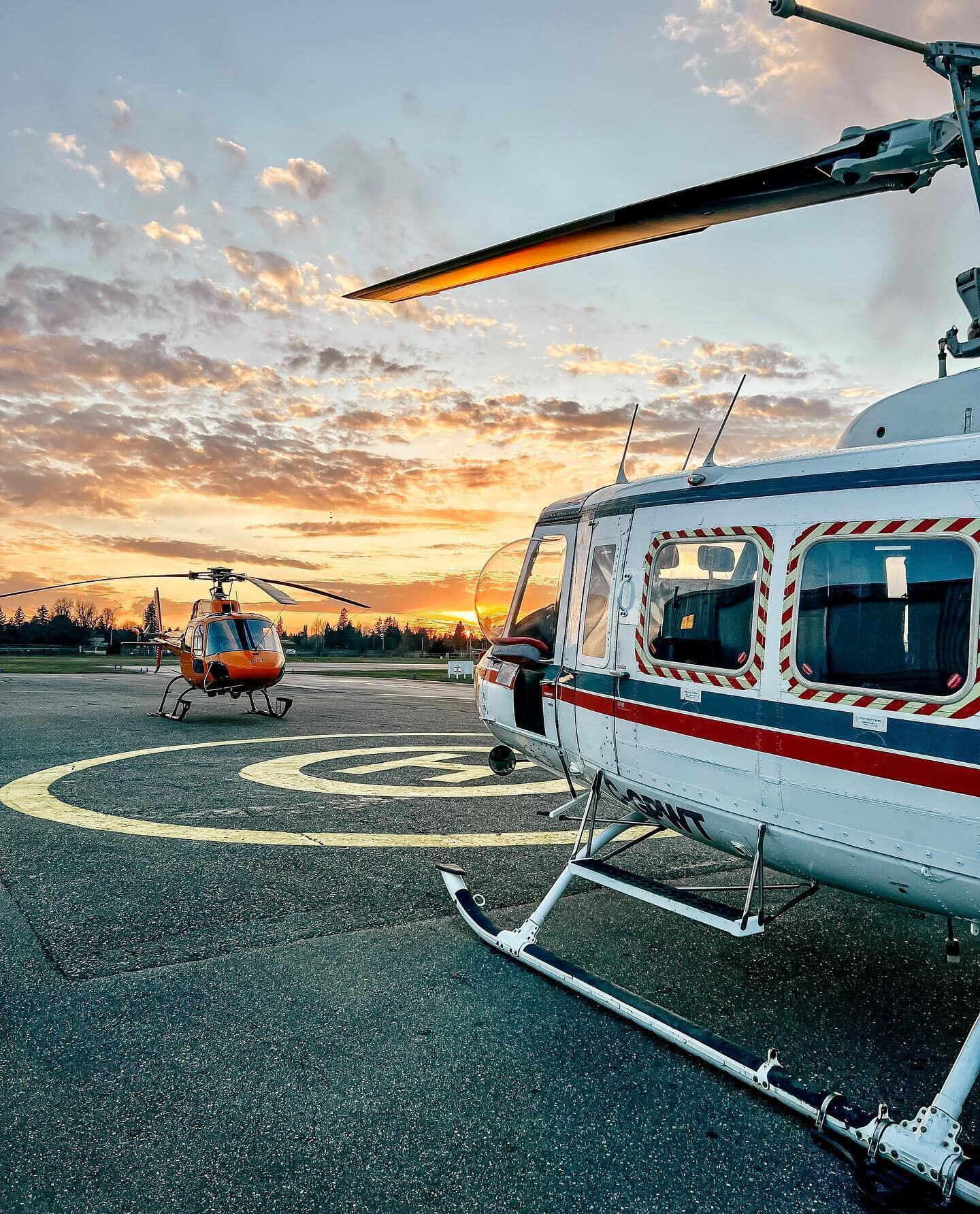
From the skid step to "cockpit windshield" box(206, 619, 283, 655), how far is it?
538 inches

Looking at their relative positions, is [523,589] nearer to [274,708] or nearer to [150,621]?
[274,708]

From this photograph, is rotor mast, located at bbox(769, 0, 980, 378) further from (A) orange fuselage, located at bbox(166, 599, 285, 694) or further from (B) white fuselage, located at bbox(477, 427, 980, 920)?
(A) orange fuselage, located at bbox(166, 599, 285, 694)

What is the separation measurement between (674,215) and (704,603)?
195 cm

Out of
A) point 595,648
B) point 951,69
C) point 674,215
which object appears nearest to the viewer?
point 951,69

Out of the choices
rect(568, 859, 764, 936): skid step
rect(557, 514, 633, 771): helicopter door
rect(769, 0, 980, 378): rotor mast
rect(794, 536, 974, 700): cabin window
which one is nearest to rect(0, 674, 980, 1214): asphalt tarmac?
rect(568, 859, 764, 936): skid step

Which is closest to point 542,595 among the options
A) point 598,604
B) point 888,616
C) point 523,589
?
point 523,589

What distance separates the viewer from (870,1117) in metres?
3.05

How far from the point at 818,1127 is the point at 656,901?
128cm

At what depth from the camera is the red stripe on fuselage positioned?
3.03 metres

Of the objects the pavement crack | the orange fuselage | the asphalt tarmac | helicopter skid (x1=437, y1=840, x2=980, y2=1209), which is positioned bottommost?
the pavement crack

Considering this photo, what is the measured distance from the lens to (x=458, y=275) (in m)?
4.39

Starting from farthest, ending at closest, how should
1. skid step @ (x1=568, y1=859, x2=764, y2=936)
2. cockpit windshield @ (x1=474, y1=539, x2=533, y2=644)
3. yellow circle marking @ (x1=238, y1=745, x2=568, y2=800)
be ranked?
yellow circle marking @ (x1=238, y1=745, x2=568, y2=800)
cockpit windshield @ (x1=474, y1=539, x2=533, y2=644)
skid step @ (x1=568, y1=859, x2=764, y2=936)

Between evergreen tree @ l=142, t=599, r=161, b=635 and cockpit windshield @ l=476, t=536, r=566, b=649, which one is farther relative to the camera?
evergreen tree @ l=142, t=599, r=161, b=635

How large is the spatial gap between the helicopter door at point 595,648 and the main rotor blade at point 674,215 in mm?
1592
